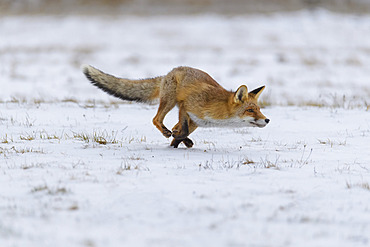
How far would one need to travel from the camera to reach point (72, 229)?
3.75m

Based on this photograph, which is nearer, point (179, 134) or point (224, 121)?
point (224, 121)

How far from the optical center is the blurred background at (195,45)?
53.8ft

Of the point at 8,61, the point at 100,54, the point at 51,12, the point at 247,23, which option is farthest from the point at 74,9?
the point at 8,61

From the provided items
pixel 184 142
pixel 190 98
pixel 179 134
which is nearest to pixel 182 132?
pixel 179 134

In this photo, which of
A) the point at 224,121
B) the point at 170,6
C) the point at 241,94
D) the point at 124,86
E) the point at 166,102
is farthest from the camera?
the point at 170,6

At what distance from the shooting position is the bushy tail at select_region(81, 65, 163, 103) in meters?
7.49

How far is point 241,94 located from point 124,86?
2.13 metres

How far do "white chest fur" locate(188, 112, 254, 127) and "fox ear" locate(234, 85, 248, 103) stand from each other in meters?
0.28

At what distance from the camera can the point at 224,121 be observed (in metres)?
6.86

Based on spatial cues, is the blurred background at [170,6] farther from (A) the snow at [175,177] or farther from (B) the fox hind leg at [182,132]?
(B) the fox hind leg at [182,132]

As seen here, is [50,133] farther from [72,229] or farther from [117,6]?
[117,6]

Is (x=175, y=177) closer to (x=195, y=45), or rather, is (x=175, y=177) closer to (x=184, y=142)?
(x=184, y=142)

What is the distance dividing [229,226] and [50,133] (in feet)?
16.2

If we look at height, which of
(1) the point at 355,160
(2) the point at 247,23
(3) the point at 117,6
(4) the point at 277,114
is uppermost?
(3) the point at 117,6
